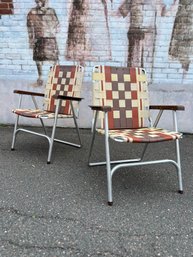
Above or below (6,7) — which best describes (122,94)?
below

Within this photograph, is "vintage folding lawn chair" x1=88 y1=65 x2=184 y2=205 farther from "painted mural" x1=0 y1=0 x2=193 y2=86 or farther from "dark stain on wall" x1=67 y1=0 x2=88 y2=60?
"dark stain on wall" x1=67 y1=0 x2=88 y2=60

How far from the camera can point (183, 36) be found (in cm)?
465

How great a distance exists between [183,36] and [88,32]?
1458 millimetres

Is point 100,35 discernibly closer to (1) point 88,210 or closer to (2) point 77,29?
(2) point 77,29

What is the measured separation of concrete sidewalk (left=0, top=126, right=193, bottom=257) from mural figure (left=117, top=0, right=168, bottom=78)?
1.96 m

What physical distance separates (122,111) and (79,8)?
95.0 inches

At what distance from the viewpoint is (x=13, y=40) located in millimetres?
5012

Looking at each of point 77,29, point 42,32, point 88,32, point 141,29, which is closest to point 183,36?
point 141,29

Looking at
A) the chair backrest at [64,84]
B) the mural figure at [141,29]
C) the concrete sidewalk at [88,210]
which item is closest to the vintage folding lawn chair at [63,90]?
the chair backrest at [64,84]

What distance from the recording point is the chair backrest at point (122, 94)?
10.0 ft

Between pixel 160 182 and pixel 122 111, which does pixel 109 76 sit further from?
pixel 160 182


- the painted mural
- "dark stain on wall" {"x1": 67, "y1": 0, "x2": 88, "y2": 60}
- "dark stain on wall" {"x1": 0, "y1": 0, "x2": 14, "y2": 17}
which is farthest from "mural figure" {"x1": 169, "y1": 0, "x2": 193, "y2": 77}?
"dark stain on wall" {"x1": 0, "y1": 0, "x2": 14, "y2": 17}

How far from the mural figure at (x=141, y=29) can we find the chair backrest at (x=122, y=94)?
1631 mm

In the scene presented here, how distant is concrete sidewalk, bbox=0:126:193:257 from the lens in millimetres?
1836
